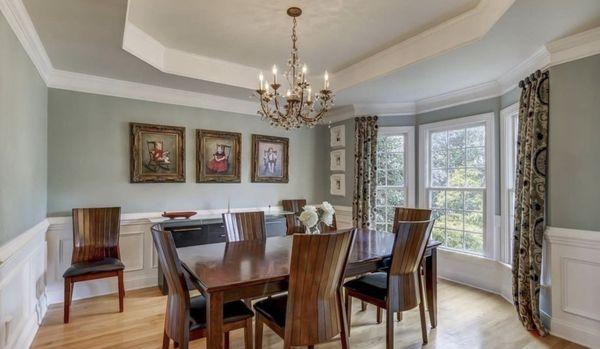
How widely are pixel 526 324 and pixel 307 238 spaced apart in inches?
96.9

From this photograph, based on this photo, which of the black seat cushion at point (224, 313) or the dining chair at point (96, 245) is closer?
the black seat cushion at point (224, 313)

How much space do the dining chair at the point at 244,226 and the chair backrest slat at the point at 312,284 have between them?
124cm

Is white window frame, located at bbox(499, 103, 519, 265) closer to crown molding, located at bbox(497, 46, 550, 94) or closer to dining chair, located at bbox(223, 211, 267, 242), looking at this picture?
crown molding, located at bbox(497, 46, 550, 94)

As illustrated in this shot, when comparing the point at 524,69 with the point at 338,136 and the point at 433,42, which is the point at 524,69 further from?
the point at 338,136

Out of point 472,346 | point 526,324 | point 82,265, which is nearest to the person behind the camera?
point 472,346

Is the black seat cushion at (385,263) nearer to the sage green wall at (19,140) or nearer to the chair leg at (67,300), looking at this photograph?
the sage green wall at (19,140)

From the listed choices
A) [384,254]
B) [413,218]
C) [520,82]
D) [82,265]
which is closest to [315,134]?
[413,218]

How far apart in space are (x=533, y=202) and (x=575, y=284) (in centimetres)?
73

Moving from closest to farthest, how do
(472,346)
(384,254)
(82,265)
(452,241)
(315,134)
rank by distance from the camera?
(384,254) → (472,346) → (82,265) → (452,241) → (315,134)

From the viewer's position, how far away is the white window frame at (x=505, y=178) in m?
3.65

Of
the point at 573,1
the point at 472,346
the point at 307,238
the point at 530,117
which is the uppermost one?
the point at 573,1

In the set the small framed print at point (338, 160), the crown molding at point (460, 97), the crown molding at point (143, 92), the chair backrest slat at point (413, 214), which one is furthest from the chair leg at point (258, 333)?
the crown molding at point (460, 97)

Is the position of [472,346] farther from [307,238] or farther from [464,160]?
[464,160]

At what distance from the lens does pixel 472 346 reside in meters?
2.60
